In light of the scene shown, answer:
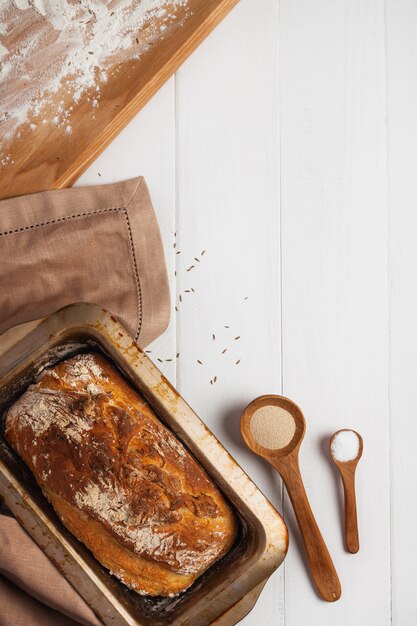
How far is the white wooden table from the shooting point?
4.80 ft

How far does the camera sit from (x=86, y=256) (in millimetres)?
1384

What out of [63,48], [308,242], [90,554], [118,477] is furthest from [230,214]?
[90,554]

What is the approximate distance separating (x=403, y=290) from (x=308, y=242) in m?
0.25

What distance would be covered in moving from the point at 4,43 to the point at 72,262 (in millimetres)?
503

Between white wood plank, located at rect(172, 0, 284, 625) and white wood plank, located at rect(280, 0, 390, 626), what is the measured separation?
0.12 feet

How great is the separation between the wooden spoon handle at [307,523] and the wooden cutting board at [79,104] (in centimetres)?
80

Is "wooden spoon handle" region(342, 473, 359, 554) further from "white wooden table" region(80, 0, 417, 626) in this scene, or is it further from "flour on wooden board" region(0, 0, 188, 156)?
"flour on wooden board" region(0, 0, 188, 156)

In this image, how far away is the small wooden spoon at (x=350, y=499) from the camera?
4.67ft

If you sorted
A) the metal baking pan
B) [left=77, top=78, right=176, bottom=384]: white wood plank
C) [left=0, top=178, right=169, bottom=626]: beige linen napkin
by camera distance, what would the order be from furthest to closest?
[left=77, top=78, right=176, bottom=384]: white wood plank
[left=0, top=178, right=169, bottom=626]: beige linen napkin
the metal baking pan

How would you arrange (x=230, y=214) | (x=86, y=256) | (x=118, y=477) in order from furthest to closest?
1. (x=230, y=214)
2. (x=86, y=256)
3. (x=118, y=477)

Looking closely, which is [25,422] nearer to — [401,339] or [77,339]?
[77,339]

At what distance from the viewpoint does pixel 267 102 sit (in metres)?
1.50

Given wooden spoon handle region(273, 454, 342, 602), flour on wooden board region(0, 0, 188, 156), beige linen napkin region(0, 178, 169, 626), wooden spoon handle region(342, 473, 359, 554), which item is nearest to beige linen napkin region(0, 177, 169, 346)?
beige linen napkin region(0, 178, 169, 626)

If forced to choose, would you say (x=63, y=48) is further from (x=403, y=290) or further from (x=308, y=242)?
(x=403, y=290)
